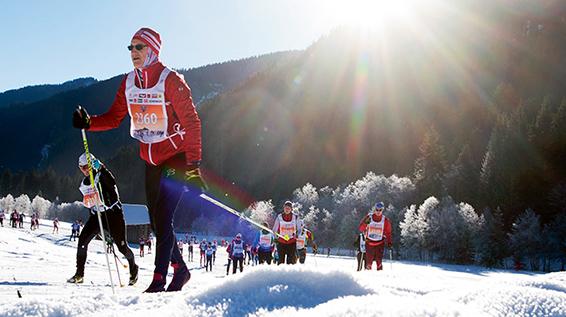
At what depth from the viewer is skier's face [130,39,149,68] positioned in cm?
413

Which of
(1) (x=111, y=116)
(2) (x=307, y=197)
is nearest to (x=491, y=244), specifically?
(2) (x=307, y=197)

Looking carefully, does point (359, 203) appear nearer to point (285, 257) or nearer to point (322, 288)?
point (285, 257)

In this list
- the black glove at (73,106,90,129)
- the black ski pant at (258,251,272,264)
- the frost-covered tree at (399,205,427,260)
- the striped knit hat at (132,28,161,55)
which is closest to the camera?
the striped knit hat at (132,28,161,55)

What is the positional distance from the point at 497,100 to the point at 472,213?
67830 mm

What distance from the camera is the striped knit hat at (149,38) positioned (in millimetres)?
4145

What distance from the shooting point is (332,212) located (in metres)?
85.0

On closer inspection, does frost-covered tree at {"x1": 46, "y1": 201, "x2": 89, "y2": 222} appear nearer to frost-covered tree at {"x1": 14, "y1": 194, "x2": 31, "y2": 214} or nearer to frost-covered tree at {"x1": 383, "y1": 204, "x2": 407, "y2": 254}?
frost-covered tree at {"x1": 14, "y1": 194, "x2": 31, "y2": 214}

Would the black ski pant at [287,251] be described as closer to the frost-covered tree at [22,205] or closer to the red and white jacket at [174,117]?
the red and white jacket at [174,117]

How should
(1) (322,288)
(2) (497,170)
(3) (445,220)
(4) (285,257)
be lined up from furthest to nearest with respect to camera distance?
(2) (497,170), (3) (445,220), (4) (285,257), (1) (322,288)

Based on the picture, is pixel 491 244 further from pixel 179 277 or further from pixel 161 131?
pixel 161 131

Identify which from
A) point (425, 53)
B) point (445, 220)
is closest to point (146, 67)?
point (445, 220)

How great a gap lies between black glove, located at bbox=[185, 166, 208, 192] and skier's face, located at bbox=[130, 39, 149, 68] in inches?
39.3

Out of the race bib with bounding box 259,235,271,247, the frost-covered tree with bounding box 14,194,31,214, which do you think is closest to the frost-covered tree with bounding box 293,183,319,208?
the frost-covered tree with bounding box 14,194,31,214

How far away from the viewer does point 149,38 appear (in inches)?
164
